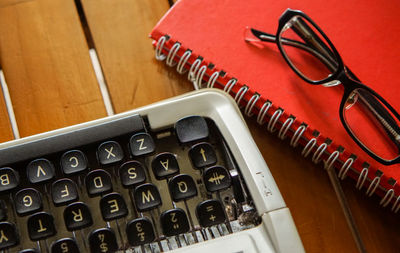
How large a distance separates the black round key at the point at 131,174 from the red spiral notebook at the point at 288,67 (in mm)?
212

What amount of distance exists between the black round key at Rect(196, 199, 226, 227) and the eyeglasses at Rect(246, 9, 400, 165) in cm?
25

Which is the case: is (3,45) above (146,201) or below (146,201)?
above

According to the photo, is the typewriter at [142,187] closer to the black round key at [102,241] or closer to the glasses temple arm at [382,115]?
the black round key at [102,241]

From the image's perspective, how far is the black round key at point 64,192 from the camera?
66 centimetres

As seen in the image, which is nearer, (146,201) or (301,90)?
(146,201)

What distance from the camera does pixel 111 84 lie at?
0.83 metres

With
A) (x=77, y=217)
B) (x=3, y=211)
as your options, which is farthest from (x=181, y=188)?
(x=3, y=211)

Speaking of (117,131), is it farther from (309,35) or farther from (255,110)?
(309,35)

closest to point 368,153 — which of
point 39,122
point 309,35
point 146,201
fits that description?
point 309,35

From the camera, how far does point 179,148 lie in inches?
29.8

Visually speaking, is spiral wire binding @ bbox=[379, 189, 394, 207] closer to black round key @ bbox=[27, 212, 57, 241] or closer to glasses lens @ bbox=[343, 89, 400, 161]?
glasses lens @ bbox=[343, 89, 400, 161]

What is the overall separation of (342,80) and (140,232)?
39 cm

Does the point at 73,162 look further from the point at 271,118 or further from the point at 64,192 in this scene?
the point at 271,118

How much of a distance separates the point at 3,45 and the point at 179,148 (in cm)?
36
